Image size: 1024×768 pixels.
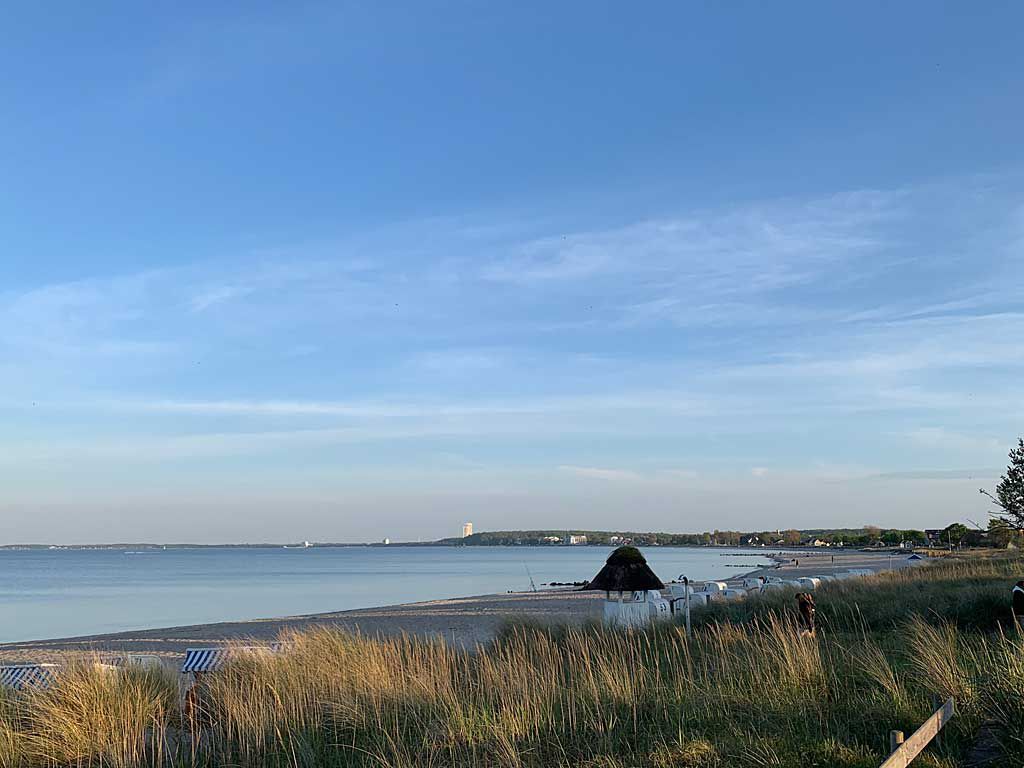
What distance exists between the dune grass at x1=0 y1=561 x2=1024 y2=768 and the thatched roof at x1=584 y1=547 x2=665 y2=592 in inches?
331

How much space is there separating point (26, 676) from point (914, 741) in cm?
737

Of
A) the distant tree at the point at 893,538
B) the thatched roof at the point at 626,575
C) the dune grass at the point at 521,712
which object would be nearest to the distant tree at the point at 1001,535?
the thatched roof at the point at 626,575

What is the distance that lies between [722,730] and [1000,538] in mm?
50948

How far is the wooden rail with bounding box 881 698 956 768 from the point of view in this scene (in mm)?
4426

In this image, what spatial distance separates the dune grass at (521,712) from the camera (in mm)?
5836

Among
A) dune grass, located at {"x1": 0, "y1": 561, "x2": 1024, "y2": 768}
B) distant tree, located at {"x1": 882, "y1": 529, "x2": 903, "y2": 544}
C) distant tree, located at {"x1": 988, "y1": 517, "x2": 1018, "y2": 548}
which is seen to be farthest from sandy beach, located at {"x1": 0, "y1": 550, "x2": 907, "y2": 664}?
distant tree, located at {"x1": 882, "y1": 529, "x2": 903, "y2": 544}

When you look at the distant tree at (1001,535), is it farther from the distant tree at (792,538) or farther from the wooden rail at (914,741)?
the distant tree at (792,538)

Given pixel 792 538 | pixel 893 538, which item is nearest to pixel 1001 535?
pixel 893 538

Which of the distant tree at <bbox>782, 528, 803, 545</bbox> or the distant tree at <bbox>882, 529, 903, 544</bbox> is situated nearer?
the distant tree at <bbox>882, 529, 903, 544</bbox>

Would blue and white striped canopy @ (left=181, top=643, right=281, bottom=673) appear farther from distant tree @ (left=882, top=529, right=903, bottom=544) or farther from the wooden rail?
distant tree @ (left=882, top=529, right=903, bottom=544)

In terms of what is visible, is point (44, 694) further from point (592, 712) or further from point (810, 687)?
point (810, 687)

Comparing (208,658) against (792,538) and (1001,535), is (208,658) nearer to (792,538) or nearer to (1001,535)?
(1001,535)

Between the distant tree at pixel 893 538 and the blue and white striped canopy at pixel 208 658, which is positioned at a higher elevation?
the blue and white striped canopy at pixel 208 658

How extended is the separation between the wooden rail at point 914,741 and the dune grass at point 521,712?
26 centimetres
